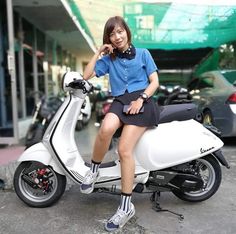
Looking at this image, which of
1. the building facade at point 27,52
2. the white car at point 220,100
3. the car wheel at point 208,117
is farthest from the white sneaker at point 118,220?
the car wheel at point 208,117

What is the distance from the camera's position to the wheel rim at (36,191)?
3.76m

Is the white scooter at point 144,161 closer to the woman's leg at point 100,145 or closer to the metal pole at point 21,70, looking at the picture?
the woman's leg at point 100,145

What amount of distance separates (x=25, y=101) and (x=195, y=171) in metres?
7.06

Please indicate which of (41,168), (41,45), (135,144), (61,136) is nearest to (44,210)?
(41,168)

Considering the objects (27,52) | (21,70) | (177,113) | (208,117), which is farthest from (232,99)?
(27,52)

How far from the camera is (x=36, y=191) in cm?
384

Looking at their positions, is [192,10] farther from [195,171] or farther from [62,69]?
[62,69]

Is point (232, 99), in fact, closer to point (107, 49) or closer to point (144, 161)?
point (144, 161)

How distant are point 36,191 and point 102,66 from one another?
1.38 metres

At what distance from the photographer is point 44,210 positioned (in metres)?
3.74

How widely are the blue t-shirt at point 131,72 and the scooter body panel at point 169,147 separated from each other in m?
0.44

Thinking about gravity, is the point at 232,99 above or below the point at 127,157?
above

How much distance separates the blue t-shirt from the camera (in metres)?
3.41

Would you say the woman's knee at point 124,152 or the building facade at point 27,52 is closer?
Answer: the woman's knee at point 124,152
